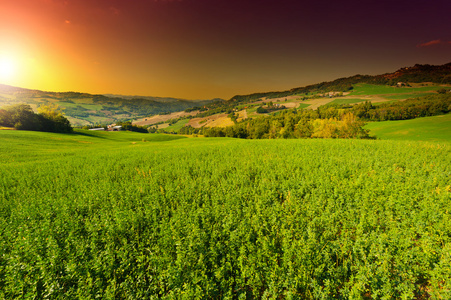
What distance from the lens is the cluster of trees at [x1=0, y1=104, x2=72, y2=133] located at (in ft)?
188

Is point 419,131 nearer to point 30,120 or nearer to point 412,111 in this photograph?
point 412,111

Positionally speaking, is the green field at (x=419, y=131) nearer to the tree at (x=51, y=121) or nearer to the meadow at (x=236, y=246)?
the meadow at (x=236, y=246)

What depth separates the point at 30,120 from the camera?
59906 millimetres

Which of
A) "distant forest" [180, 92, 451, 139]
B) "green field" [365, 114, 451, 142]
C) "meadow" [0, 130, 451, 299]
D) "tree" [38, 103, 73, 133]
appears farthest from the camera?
"tree" [38, 103, 73, 133]

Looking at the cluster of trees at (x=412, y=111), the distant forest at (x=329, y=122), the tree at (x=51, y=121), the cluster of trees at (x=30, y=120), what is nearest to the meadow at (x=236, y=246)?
the distant forest at (x=329, y=122)

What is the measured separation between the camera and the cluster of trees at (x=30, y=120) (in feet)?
188

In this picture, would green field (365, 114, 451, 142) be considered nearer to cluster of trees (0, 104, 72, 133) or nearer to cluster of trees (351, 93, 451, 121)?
cluster of trees (351, 93, 451, 121)

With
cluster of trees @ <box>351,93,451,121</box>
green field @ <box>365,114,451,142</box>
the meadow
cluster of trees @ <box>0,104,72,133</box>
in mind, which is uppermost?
cluster of trees @ <box>0,104,72,133</box>

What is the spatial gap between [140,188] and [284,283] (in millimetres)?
7454

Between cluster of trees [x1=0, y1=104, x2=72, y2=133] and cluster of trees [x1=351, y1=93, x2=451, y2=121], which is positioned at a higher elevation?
cluster of trees [x1=0, y1=104, x2=72, y2=133]

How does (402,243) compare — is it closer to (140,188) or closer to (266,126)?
(140,188)

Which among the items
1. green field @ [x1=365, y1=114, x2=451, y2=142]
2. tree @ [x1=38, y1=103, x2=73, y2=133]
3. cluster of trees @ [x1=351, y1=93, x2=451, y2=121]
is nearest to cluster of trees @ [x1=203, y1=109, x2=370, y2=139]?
green field @ [x1=365, y1=114, x2=451, y2=142]

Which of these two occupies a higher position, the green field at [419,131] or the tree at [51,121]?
the tree at [51,121]

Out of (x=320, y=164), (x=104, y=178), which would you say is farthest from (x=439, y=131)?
(x=104, y=178)
